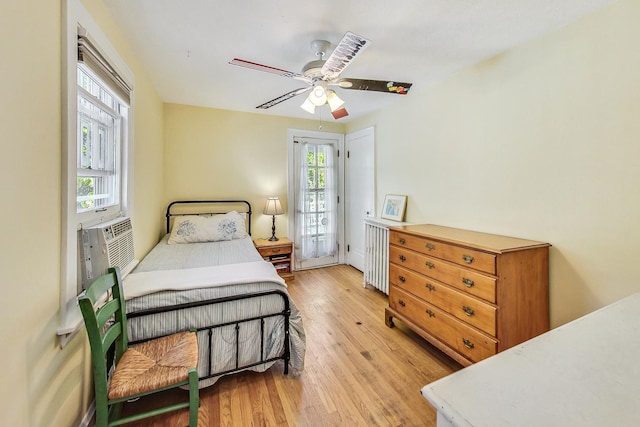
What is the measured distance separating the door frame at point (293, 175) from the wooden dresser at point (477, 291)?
2.30 m

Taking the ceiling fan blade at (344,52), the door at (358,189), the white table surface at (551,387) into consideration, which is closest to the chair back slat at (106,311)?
the white table surface at (551,387)

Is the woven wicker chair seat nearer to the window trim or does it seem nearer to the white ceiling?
the window trim

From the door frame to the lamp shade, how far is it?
1.18ft

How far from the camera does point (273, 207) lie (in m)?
3.80

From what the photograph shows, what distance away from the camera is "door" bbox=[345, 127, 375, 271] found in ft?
12.8

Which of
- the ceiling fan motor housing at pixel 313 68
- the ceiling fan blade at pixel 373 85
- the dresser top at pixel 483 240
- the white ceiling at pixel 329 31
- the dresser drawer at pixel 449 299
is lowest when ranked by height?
the dresser drawer at pixel 449 299

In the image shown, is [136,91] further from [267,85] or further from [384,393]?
[384,393]

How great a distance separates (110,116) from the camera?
75.7 inches

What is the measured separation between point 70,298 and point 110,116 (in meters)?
1.33

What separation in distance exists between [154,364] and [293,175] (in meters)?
3.18

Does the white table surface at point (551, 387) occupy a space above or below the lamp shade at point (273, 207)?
below

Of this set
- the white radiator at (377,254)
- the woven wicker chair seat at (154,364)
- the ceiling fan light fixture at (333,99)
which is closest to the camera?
the woven wicker chair seat at (154,364)

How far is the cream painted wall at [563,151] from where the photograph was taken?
1529 millimetres

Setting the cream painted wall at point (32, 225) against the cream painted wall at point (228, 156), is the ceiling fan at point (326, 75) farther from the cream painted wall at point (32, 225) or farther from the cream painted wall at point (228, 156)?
the cream painted wall at point (228, 156)
